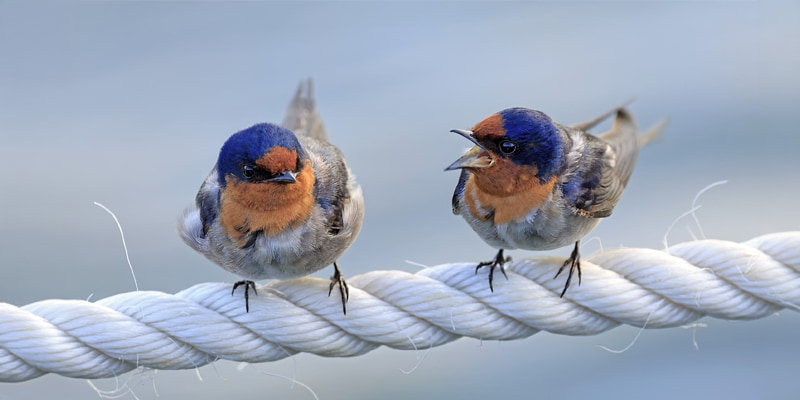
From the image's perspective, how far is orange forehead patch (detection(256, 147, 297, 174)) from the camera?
204 cm

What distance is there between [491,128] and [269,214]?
2.07ft

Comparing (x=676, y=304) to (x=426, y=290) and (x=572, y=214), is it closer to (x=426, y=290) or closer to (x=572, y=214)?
(x=572, y=214)

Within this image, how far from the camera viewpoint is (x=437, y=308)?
2.00m

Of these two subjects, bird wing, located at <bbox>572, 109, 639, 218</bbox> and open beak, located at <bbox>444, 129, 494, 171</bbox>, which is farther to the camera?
bird wing, located at <bbox>572, 109, 639, 218</bbox>

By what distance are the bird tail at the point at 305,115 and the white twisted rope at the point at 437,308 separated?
3.28ft

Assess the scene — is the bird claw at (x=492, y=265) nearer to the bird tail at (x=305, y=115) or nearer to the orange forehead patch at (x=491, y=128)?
the orange forehead patch at (x=491, y=128)

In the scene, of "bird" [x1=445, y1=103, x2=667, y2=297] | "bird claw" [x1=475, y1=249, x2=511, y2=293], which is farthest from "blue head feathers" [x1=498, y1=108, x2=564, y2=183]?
"bird claw" [x1=475, y1=249, x2=511, y2=293]

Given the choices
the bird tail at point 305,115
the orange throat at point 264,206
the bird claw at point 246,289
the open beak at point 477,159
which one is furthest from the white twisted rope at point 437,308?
→ the bird tail at point 305,115

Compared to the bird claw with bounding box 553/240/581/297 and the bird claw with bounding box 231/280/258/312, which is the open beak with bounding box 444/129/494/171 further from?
the bird claw with bounding box 231/280/258/312

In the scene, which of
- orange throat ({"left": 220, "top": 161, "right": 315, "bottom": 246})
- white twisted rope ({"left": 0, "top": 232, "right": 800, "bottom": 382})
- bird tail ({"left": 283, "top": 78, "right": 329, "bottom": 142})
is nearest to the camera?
white twisted rope ({"left": 0, "top": 232, "right": 800, "bottom": 382})

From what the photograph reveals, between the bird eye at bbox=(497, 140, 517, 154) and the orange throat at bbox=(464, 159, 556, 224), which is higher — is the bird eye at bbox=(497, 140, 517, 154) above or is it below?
above

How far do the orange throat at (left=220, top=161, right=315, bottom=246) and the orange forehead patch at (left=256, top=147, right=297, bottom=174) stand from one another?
0.05 meters

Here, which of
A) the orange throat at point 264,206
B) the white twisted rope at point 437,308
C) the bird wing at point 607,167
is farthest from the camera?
the bird wing at point 607,167

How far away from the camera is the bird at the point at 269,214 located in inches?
81.0
